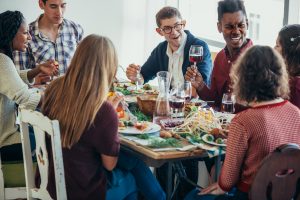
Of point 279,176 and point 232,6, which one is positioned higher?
point 232,6

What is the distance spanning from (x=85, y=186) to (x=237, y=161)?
65 cm

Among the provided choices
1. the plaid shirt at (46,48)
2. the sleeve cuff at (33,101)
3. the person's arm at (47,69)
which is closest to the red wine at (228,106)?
the sleeve cuff at (33,101)

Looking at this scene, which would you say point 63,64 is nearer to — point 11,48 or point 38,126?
point 11,48

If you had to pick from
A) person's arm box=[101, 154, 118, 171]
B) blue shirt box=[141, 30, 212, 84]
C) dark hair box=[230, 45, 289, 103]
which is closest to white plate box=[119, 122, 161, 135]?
person's arm box=[101, 154, 118, 171]

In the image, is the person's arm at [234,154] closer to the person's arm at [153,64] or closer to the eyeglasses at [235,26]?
the eyeglasses at [235,26]

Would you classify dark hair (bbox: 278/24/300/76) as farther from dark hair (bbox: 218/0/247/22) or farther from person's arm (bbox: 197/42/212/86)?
person's arm (bbox: 197/42/212/86)

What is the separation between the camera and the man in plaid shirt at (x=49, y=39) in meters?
3.51

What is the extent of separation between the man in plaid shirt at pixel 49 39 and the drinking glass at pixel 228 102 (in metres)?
1.71

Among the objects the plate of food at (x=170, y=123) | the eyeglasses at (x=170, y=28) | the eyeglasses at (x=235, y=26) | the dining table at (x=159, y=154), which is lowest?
the dining table at (x=159, y=154)

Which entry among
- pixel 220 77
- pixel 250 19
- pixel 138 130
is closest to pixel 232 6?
pixel 220 77

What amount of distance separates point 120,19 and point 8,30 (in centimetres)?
306

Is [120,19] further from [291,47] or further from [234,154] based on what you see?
[234,154]

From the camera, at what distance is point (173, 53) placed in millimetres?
3391

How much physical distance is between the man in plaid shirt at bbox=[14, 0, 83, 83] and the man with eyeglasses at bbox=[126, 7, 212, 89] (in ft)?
2.24
